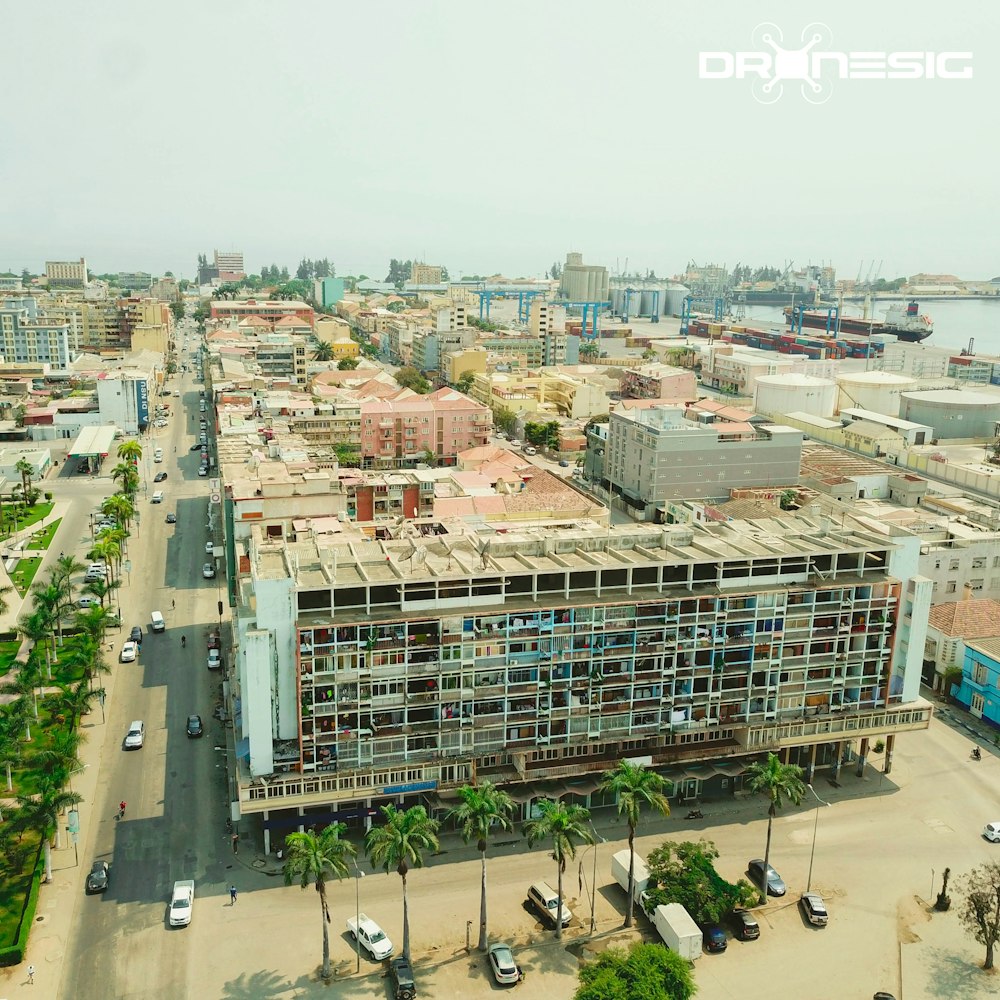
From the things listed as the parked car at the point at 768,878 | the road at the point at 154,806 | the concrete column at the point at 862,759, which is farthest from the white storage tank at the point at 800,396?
the parked car at the point at 768,878

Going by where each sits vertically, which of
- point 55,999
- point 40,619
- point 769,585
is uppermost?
point 769,585

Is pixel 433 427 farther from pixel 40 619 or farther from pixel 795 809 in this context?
pixel 795 809

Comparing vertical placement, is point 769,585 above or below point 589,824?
above

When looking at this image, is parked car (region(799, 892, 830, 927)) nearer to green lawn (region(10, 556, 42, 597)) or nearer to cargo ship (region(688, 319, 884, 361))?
green lawn (region(10, 556, 42, 597))

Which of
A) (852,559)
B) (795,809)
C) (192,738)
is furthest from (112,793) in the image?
(852,559)

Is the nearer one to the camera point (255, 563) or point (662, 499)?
point (255, 563)

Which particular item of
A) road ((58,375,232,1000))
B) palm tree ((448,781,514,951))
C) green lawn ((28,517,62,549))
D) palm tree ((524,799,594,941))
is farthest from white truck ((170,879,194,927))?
green lawn ((28,517,62,549))

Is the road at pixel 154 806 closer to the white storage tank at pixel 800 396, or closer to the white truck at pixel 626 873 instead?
the white truck at pixel 626 873

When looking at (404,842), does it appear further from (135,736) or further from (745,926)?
(135,736)
